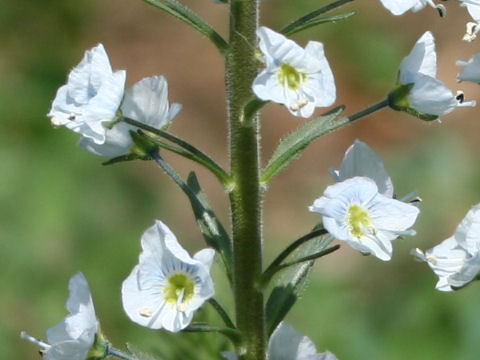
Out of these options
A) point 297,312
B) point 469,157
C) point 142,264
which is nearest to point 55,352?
point 142,264

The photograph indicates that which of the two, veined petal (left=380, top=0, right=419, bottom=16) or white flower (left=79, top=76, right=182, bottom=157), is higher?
veined petal (left=380, top=0, right=419, bottom=16)

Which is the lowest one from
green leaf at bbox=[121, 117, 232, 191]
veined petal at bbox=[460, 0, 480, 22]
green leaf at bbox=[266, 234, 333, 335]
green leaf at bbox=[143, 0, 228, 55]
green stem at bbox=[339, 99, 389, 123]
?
green leaf at bbox=[266, 234, 333, 335]

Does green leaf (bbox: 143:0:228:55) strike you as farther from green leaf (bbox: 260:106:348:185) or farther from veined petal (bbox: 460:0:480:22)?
veined petal (bbox: 460:0:480:22)

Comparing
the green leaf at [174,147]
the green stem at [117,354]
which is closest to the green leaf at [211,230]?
the green leaf at [174,147]

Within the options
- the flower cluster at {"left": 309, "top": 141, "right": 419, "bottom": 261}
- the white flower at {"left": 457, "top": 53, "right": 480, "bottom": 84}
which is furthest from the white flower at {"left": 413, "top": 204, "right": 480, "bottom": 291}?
the white flower at {"left": 457, "top": 53, "right": 480, "bottom": 84}

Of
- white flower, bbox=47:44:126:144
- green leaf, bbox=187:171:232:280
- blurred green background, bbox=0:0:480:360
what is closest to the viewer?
white flower, bbox=47:44:126:144

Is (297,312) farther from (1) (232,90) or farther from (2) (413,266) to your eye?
(1) (232,90)

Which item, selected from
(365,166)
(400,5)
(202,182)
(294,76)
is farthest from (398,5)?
(202,182)
